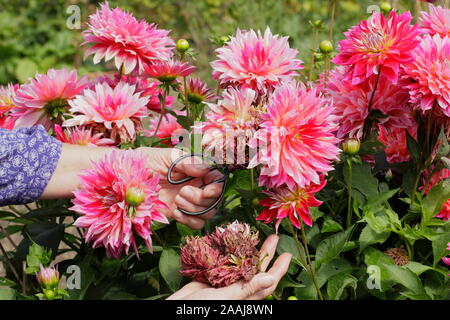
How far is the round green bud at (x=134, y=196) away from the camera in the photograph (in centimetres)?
102

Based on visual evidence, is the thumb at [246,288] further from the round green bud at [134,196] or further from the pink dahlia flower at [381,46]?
the pink dahlia flower at [381,46]

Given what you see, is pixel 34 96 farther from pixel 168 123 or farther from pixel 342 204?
pixel 342 204

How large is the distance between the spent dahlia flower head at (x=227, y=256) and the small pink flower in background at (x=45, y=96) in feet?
1.59

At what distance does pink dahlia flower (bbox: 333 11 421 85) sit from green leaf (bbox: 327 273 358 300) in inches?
13.7

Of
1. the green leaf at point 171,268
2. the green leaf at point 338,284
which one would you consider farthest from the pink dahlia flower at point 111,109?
the green leaf at point 338,284

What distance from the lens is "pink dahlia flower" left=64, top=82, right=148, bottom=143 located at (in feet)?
4.07

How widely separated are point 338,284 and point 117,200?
16.8 inches

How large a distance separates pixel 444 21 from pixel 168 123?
689 millimetres

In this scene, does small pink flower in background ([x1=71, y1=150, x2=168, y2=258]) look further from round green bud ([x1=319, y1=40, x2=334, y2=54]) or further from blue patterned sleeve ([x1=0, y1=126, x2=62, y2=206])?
round green bud ([x1=319, y1=40, x2=334, y2=54])

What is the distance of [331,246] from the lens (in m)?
1.18

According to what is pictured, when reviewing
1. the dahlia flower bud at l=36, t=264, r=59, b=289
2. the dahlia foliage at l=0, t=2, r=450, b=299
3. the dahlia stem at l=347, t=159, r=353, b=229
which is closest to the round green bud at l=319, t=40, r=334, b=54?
the dahlia foliage at l=0, t=2, r=450, b=299

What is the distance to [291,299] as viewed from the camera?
1101mm

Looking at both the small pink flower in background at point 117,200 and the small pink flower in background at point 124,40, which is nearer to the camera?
the small pink flower in background at point 117,200

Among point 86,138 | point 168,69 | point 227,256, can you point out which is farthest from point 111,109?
point 227,256
